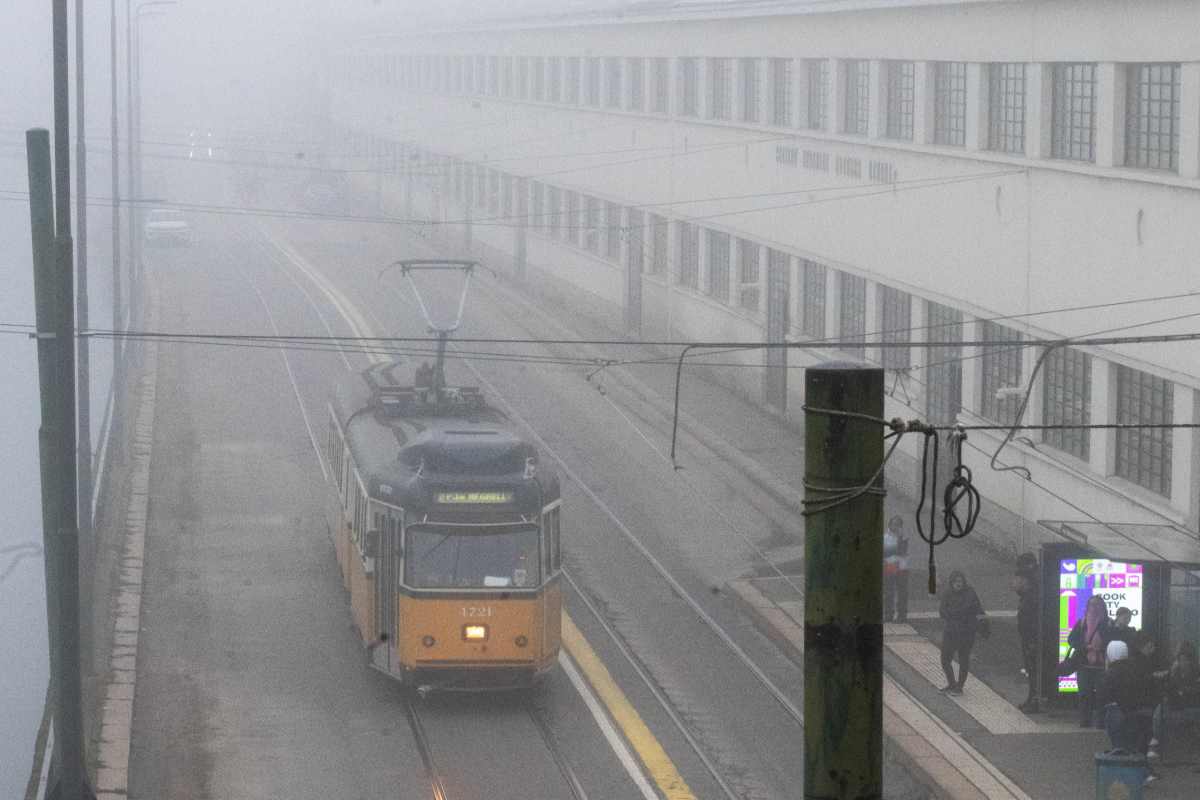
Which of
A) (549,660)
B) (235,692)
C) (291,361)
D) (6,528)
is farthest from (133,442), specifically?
(549,660)

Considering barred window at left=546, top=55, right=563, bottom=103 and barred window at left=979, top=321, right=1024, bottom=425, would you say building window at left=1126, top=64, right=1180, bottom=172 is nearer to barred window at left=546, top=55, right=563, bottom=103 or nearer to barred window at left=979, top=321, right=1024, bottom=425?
barred window at left=979, top=321, right=1024, bottom=425

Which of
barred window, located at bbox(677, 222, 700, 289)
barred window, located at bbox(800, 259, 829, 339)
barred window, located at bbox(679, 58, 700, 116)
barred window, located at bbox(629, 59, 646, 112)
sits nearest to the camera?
barred window, located at bbox(800, 259, 829, 339)

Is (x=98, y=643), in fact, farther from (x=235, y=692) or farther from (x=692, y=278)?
(x=692, y=278)

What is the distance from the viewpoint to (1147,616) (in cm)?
1748

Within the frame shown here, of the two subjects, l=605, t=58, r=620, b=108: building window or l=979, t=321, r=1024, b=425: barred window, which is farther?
l=605, t=58, r=620, b=108: building window

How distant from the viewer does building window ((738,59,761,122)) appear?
37.5m

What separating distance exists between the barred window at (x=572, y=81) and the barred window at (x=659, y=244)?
309 inches

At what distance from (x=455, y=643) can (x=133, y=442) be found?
17.3m

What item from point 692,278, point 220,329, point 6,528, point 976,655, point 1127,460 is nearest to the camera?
point 976,655

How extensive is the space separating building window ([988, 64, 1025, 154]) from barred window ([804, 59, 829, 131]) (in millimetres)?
6746

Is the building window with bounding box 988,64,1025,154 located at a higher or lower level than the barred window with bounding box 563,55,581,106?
lower

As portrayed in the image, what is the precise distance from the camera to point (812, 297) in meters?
34.6

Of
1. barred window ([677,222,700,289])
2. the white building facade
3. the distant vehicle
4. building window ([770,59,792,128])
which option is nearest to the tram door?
the white building facade

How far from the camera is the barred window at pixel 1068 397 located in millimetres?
24359
